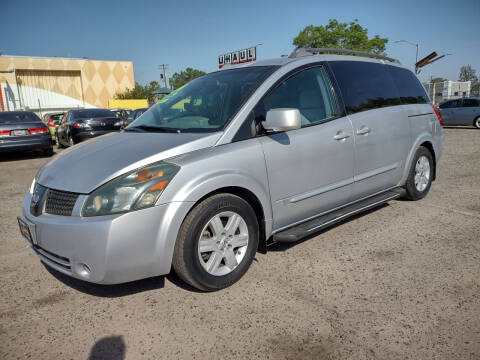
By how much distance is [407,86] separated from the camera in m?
4.68

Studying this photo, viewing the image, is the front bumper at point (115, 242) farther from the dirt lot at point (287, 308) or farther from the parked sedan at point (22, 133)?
the parked sedan at point (22, 133)

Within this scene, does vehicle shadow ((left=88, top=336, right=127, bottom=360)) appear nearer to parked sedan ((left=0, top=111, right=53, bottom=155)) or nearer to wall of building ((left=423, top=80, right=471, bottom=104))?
parked sedan ((left=0, top=111, right=53, bottom=155))

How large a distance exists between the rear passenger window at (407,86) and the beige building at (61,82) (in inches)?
1830

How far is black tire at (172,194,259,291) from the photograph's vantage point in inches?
99.0

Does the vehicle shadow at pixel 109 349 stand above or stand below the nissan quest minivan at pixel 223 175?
below

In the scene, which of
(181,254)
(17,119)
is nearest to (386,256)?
(181,254)

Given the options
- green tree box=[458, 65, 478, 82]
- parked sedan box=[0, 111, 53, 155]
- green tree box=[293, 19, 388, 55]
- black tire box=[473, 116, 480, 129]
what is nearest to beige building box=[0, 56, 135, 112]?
green tree box=[293, 19, 388, 55]

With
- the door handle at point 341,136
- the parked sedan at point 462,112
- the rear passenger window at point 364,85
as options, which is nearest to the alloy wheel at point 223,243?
the door handle at point 341,136

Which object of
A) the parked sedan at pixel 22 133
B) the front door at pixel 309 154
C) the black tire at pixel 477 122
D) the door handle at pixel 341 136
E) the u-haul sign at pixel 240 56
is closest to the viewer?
the front door at pixel 309 154

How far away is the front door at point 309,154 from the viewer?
3.02 m

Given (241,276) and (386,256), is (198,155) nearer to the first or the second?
(241,276)

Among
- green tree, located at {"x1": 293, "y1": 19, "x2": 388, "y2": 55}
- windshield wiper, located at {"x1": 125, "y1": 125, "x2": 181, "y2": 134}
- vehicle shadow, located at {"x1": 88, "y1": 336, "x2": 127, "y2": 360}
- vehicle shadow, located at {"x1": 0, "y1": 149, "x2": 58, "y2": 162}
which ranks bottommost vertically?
vehicle shadow, located at {"x1": 88, "y1": 336, "x2": 127, "y2": 360}

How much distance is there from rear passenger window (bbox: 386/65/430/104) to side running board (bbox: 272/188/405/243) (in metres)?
1.23

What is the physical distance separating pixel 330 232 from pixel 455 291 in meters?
1.40
